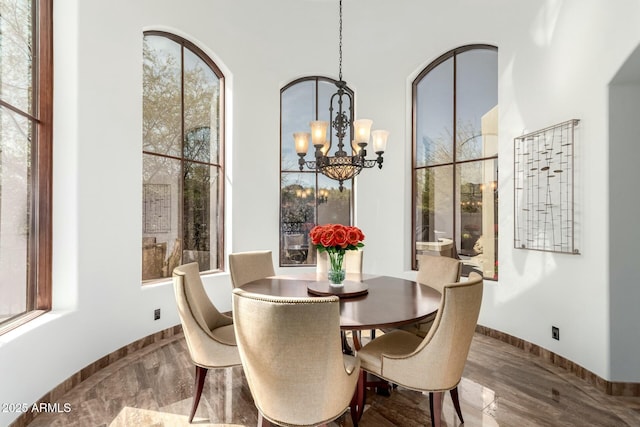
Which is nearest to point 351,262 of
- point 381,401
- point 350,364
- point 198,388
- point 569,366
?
point 381,401

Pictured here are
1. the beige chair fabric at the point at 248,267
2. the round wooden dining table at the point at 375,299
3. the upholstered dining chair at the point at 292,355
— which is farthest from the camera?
the beige chair fabric at the point at 248,267

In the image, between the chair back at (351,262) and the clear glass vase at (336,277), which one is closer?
the clear glass vase at (336,277)

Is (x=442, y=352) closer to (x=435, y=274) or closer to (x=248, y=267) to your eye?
(x=435, y=274)

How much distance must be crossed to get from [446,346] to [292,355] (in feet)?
2.73

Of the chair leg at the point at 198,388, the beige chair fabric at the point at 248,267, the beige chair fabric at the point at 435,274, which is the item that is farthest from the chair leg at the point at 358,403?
the beige chair fabric at the point at 248,267

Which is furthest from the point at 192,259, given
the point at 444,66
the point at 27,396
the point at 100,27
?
the point at 444,66

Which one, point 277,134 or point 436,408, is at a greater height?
point 277,134

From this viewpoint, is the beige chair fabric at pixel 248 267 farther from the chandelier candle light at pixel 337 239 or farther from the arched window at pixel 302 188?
the arched window at pixel 302 188

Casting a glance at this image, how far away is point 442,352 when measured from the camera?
1782mm

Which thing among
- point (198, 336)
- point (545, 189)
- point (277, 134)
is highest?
point (277, 134)

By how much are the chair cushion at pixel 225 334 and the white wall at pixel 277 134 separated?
1127 mm

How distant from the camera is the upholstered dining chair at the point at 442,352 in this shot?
68.4 inches

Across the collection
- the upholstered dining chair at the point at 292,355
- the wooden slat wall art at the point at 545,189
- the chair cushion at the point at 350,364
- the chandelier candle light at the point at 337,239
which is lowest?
the chair cushion at the point at 350,364

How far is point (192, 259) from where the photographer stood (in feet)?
13.4
